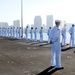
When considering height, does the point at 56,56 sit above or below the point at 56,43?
below

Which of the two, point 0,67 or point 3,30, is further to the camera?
point 3,30

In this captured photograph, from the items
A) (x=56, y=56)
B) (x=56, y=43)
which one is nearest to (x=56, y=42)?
(x=56, y=43)

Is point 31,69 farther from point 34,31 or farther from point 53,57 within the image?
point 34,31

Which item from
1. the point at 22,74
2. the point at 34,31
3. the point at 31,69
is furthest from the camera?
the point at 34,31

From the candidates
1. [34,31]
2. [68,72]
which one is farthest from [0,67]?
[34,31]

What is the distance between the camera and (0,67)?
10.0 m

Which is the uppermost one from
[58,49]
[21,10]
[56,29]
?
[21,10]

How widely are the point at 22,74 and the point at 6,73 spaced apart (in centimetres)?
63

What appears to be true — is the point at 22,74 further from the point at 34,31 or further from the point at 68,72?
the point at 34,31

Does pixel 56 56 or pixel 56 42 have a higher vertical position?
pixel 56 42

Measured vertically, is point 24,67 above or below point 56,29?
below

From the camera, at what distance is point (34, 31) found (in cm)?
3047

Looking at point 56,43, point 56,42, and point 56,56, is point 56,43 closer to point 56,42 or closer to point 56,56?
point 56,42

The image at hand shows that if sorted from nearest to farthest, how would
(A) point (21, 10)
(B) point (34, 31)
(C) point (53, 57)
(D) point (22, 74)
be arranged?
(D) point (22, 74) < (C) point (53, 57) < (B) point (34, 31) < (A) point (21, 10)
